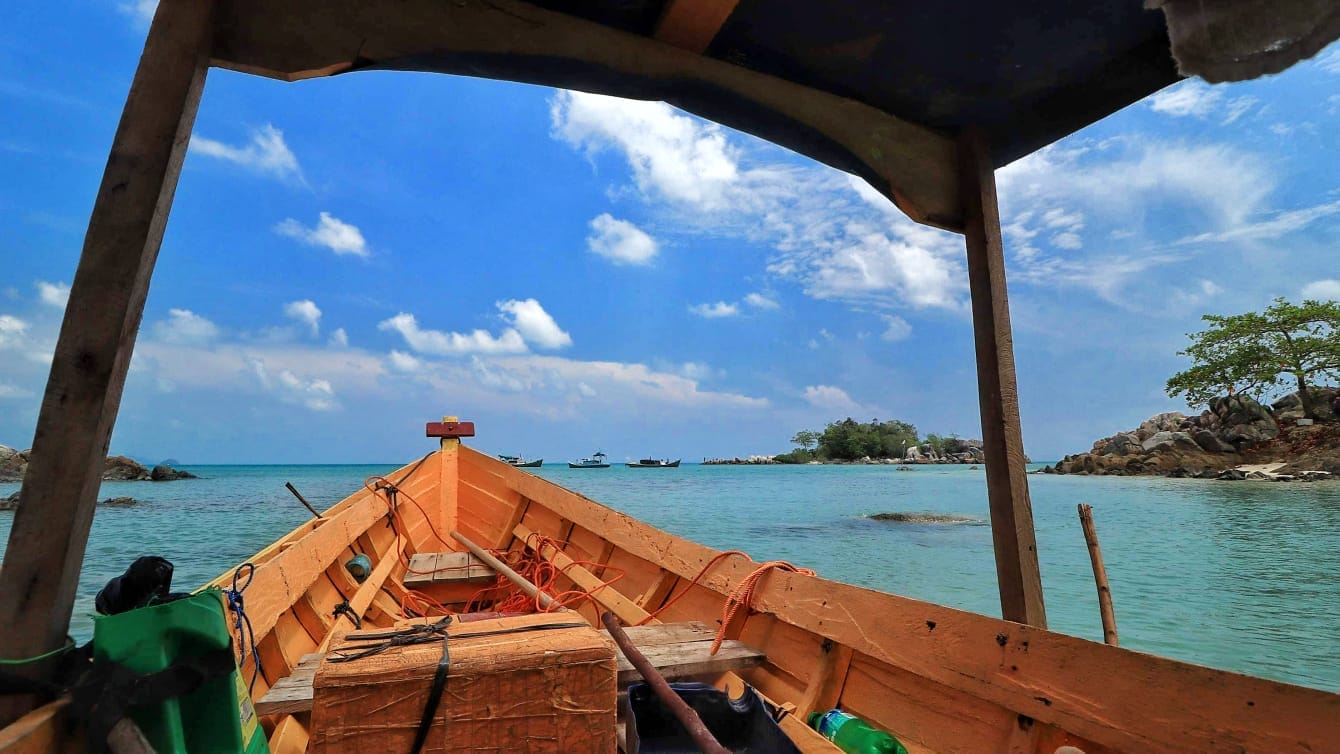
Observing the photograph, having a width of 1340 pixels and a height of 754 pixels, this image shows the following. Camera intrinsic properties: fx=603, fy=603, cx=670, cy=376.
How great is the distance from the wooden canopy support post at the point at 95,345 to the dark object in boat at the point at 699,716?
1.34m

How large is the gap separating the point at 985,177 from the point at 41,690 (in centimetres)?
307

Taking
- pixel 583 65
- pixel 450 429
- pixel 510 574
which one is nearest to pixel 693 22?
pixel 583 65

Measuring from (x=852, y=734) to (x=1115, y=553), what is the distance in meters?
13.7

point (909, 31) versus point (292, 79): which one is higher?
point (909, 31)

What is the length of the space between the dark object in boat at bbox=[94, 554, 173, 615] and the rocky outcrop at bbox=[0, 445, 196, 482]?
47682 millimetres

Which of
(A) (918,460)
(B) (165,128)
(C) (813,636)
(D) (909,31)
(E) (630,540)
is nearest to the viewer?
(B) (165,128)

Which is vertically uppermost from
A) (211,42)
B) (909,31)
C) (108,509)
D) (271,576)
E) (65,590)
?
(909,31)

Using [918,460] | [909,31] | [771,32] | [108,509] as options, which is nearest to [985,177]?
[909,31]

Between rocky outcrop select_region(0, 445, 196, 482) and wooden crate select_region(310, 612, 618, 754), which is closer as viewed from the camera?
wooden crate select_region(310, 612, 618, 754)

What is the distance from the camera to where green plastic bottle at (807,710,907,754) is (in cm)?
163

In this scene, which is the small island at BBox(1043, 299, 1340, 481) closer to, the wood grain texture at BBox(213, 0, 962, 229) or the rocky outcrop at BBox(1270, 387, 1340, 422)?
the rocky outcrop at BBox(1270, 387, 1340, 422)

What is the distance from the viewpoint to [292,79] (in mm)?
1684

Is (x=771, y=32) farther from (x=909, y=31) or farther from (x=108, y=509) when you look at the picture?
(x=108, y=509)

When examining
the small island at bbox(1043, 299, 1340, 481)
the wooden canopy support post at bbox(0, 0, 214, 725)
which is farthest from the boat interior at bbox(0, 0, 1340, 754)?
the small island at bbox(1043, 299, 1340, 481)
